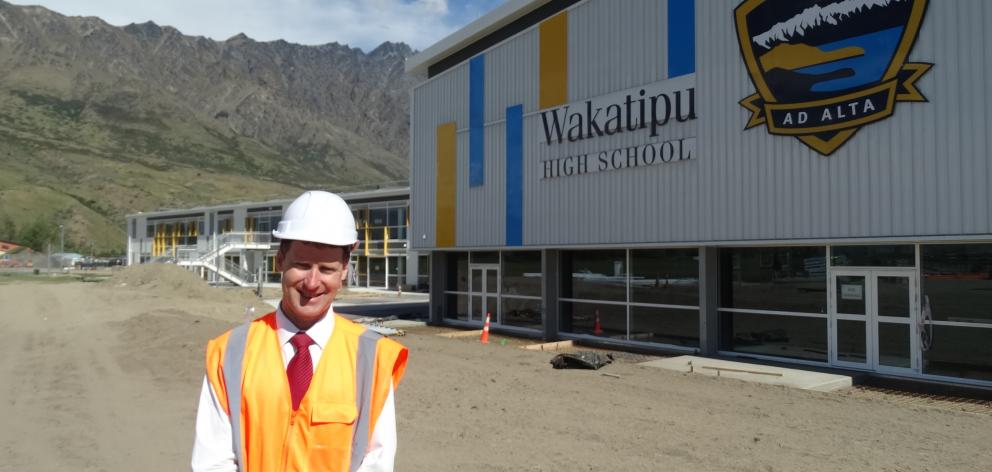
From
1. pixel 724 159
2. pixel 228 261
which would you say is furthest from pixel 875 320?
pixel 228 261

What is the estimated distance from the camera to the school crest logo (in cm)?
1279

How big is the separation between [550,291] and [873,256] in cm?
891

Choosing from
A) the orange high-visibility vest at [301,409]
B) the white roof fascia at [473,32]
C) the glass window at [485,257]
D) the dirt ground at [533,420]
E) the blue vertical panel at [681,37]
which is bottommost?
the dirt ground at [533,420]

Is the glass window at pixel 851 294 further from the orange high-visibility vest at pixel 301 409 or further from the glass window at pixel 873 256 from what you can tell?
the orange high-visibility vest at pixel 301 409

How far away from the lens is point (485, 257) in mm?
23500

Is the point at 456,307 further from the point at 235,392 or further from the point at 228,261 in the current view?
the point at 228,261

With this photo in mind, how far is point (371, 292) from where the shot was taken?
44531 millimetres

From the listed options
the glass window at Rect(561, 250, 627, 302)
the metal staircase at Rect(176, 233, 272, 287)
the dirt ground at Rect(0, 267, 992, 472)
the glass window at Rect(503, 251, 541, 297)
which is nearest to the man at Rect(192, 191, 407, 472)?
the dirt ground at Rect(0, 267, 992, 472)

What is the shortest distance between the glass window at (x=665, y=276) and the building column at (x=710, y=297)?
578 millimetres

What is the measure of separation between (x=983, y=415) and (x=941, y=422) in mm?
1036

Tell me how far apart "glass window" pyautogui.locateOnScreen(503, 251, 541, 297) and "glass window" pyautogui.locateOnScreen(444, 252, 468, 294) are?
7.67 ft

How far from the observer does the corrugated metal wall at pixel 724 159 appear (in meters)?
12.1

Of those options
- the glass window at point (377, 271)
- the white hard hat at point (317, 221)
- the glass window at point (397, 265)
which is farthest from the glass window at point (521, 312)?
the glass window at point (377, 271)

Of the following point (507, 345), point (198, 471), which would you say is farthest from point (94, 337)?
point (198, 471)
